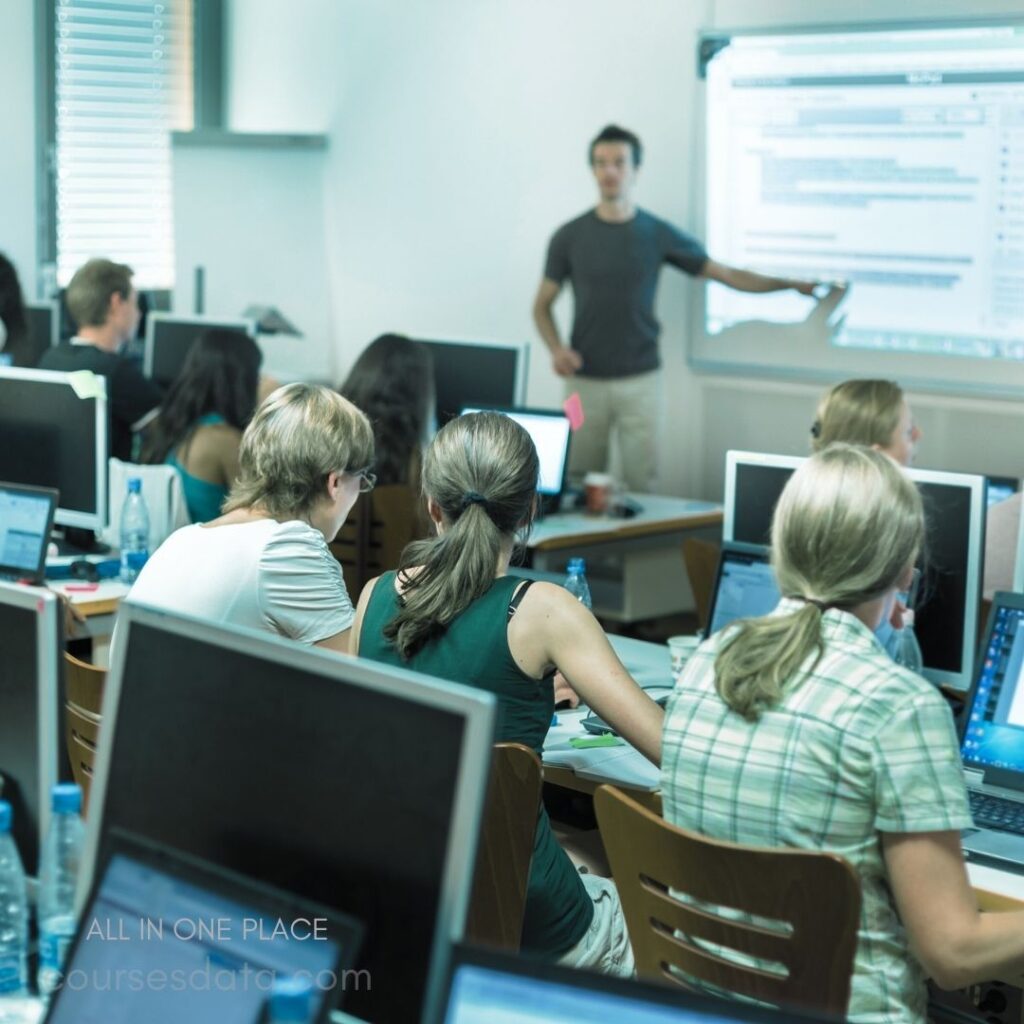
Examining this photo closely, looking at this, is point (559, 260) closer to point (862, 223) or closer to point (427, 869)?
point (862, 223)

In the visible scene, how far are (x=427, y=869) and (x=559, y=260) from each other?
556 cm

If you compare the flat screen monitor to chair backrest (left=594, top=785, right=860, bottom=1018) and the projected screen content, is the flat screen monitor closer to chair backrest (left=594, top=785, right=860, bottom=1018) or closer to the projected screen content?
chair backrest (left=594, top=785, right=860, bottom=1018)

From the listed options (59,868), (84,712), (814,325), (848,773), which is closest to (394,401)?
(84,712)

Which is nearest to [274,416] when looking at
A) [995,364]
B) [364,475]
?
[364,475]

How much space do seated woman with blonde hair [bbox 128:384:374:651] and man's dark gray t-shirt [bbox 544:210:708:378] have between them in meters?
3.64

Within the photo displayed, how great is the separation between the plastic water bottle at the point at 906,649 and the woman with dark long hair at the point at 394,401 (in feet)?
6.16

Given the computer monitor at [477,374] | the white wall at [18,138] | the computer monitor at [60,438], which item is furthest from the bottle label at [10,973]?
the white wall at [18,138]

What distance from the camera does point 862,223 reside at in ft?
19.9

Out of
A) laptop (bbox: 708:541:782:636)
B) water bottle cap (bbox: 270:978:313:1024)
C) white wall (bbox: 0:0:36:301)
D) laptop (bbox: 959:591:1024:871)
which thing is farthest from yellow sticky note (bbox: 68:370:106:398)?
white wall (bbox: 0:0:36:301)

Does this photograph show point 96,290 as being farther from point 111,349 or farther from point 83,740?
point 83,740

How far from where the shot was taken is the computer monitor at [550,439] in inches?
201

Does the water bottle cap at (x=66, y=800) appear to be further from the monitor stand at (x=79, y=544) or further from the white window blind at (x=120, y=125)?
the white window blind at (x=120, y=125)

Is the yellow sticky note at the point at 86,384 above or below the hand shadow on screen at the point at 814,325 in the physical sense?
below

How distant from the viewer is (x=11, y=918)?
1.61m
